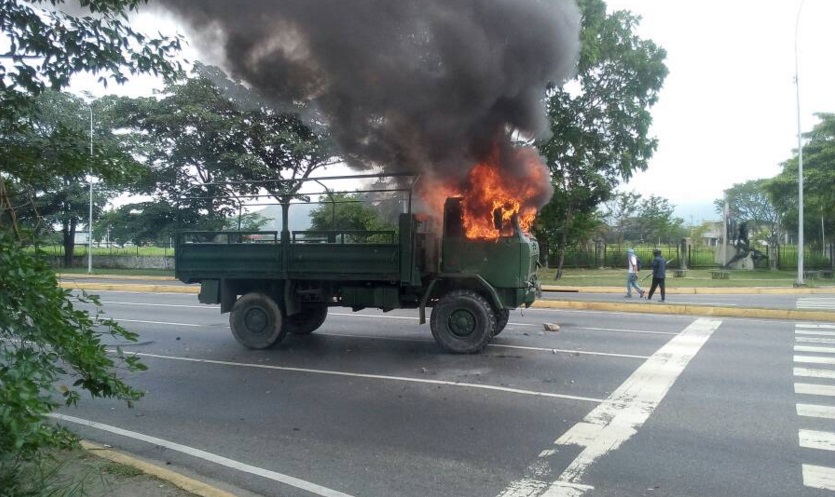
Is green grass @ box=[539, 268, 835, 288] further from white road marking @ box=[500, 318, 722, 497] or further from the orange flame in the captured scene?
white road marking @ box=[500, 318, 722, 497]

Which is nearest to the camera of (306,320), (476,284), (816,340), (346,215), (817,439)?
(817,439)

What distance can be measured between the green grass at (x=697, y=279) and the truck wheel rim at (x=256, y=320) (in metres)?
14.7

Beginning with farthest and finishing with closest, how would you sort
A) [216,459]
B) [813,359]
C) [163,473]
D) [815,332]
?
[815,332] → [813,359] → [216,459] → [163,473]

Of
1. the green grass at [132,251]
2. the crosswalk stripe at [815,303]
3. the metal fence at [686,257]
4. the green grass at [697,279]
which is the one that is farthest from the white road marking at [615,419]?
the green grass at [132,251]

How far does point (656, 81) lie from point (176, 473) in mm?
24284

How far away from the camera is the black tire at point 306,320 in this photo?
411 inches

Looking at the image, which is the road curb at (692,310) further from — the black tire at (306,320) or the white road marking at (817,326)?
the black tire at (306,320)

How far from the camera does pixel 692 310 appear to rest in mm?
13805

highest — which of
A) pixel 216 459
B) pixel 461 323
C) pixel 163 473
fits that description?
pixel 461 323

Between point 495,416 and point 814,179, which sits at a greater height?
point 814,179

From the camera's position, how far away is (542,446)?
5074mm

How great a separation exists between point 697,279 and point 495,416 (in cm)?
2157

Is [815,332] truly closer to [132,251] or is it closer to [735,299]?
[735,299]

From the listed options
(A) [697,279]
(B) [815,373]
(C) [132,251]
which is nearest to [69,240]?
(C) [132,251]
